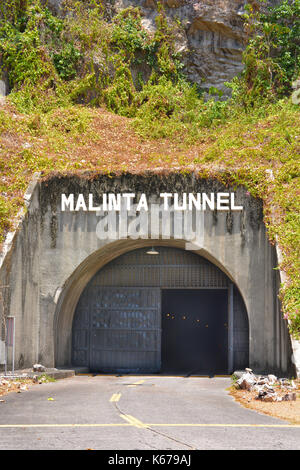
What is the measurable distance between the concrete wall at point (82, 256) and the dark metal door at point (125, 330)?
165cm

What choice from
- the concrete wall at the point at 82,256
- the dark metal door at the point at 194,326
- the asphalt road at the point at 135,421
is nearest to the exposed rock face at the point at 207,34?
the dark metal door at the point at 194,326

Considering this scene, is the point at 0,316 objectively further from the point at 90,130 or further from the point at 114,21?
the point at 114,21

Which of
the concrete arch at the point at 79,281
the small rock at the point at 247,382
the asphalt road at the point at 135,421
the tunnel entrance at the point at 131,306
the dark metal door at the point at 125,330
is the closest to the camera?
the asphalt road at the point at 135,421

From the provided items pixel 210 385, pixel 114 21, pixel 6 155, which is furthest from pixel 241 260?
pixel 114 21

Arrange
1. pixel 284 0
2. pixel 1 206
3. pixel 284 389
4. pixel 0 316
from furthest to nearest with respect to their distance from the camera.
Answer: pixel 284 0 < pixel 1 206 < pixel 0 316 < pixel 284 389

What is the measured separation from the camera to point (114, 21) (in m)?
28.1

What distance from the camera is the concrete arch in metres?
17.6

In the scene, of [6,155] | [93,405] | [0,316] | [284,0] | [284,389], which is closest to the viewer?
[93,405]

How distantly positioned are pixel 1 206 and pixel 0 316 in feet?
10.8

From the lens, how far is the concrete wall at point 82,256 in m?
16.6

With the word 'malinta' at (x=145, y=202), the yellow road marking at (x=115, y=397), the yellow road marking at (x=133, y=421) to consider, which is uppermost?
the word 'malinta' at (x=145, y=202)

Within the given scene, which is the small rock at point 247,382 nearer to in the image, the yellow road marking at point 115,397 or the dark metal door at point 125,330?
the yellow road marking at point 115,397

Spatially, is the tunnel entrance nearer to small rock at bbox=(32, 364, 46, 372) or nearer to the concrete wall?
the concrete wall

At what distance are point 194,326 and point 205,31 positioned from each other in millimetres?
14855
